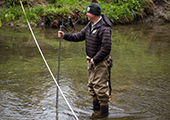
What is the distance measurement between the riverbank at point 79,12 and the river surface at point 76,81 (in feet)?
11.8

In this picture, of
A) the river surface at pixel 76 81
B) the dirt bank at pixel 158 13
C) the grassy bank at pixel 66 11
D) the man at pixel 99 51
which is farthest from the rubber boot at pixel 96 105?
the dirt bank at pixel 158 13

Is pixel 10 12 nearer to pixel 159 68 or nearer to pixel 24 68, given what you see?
pixel 24 68

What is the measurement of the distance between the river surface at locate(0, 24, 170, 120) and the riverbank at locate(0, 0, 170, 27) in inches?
142

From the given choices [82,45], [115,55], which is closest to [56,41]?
[82,45]

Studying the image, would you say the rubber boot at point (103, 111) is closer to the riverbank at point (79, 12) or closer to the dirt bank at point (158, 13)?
the riverbank at point (79, 12)

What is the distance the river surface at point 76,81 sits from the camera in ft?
12.8

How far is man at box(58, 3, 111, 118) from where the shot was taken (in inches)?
134

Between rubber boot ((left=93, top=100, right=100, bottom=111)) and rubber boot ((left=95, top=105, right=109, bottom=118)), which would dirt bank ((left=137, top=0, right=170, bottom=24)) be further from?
rubber boot ((left=95, top=105, right=109, bottom=118))

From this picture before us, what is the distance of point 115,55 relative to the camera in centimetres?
735

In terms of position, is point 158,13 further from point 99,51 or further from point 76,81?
point 99,51

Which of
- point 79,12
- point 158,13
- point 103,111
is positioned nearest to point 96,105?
point 103,111

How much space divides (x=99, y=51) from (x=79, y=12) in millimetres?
10340

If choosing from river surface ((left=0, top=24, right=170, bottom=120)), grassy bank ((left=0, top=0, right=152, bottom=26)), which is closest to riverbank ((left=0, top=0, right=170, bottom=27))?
grassy bank ((left=0, top=0, right=152, bottom=26))

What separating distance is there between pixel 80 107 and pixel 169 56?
4.34 metres
